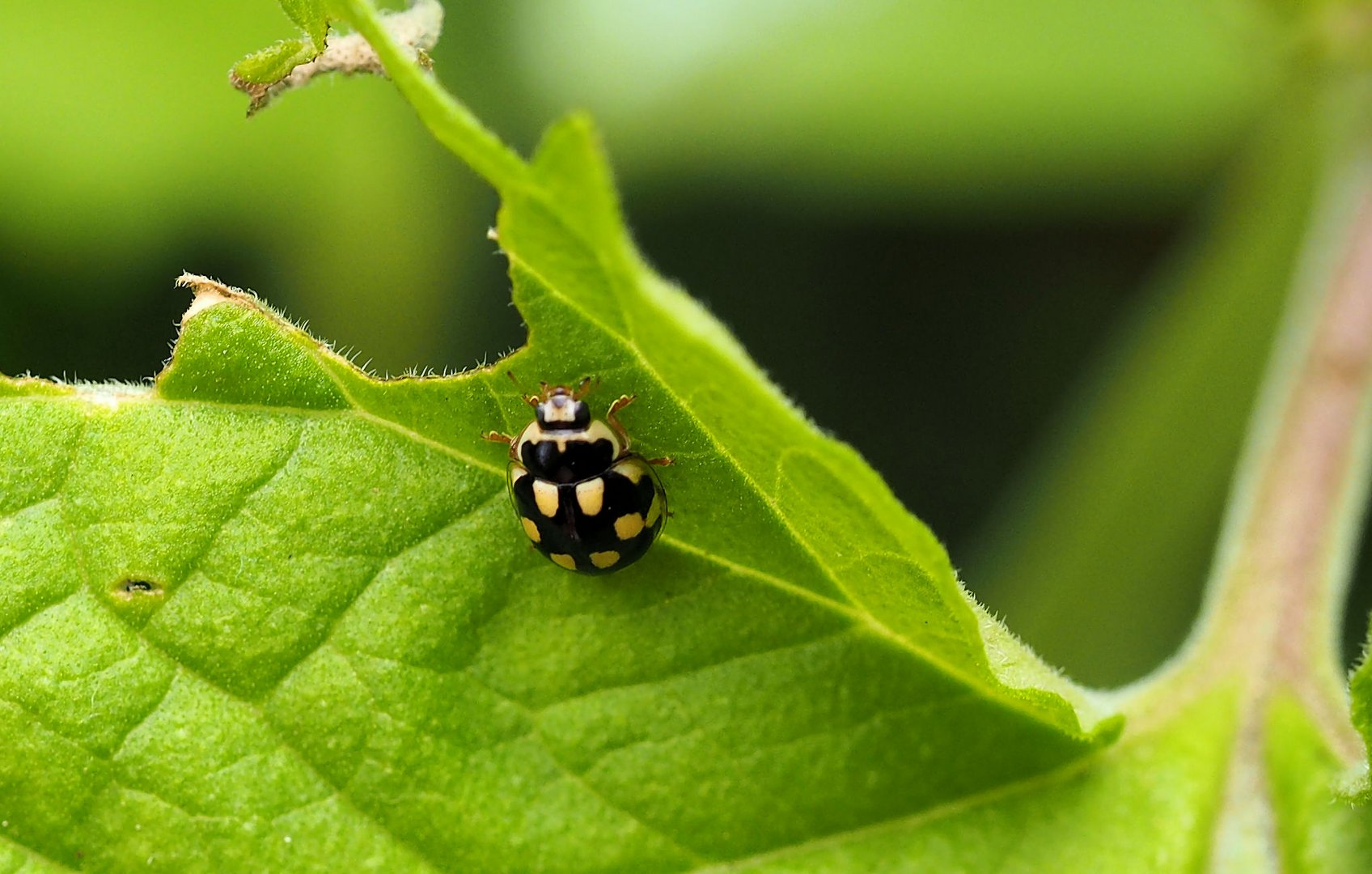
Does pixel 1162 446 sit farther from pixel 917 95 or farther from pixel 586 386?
pixel 586 386

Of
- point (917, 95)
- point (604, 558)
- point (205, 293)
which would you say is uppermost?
point (205, 293)

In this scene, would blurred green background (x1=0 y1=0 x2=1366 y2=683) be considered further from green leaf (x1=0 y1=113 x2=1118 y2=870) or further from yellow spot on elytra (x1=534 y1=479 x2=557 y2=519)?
yellow spot on elytra (x1=534 y1=479 x2=557 y2=519)

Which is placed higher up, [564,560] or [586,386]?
[586,386]

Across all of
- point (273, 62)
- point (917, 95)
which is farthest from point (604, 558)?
point (917, 95)

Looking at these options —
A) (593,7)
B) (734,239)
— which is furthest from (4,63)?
(734,239)

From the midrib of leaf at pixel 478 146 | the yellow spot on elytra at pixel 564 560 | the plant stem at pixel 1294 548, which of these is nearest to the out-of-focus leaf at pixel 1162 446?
the plant stem at pixel 1294 548
